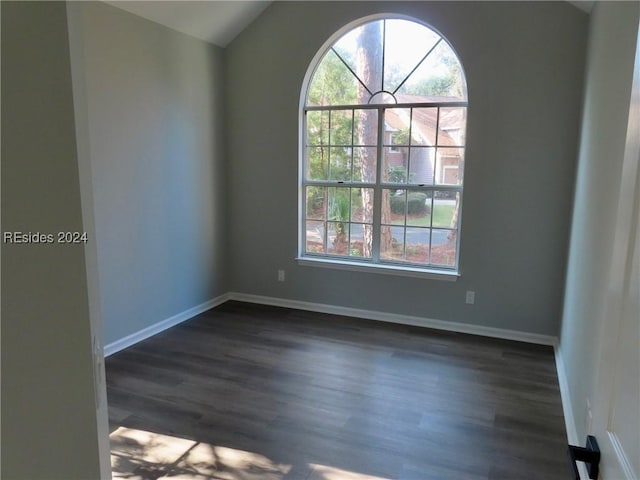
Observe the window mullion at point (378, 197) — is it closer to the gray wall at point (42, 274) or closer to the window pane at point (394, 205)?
the window pane at point (394, 205)

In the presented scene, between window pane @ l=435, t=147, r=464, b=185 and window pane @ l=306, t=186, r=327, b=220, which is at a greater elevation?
window pane @ l=435, t=147, r=464, b=185

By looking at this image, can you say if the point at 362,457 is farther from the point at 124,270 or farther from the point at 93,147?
the point at 93,147

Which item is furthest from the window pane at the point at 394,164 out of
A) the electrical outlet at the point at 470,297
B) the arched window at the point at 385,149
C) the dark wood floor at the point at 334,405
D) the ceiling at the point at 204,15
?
the ceiling at the point at 204,15

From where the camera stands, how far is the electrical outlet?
3.87 metres

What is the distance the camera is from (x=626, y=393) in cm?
76

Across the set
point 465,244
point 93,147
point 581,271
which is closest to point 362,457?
point 581,271

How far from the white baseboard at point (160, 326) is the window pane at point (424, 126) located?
8.24ft

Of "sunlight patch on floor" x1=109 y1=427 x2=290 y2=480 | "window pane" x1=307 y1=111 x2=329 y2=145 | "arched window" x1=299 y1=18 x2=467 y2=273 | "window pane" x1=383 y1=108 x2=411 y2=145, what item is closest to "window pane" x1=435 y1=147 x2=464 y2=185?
"arched window" x1=299 y1=18 x2=467 y2=273

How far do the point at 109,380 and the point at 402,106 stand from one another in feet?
10.4

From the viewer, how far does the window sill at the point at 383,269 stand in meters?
3.95

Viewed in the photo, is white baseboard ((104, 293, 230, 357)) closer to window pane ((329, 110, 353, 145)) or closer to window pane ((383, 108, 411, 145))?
window pane ((329, 110, 353, 145))

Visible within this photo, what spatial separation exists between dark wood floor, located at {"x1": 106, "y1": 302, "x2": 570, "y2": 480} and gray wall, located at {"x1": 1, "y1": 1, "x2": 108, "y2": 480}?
1.37 meters

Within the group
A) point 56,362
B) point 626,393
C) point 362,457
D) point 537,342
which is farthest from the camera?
point 537,342

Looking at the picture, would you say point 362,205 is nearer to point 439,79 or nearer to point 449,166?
point 449,166
